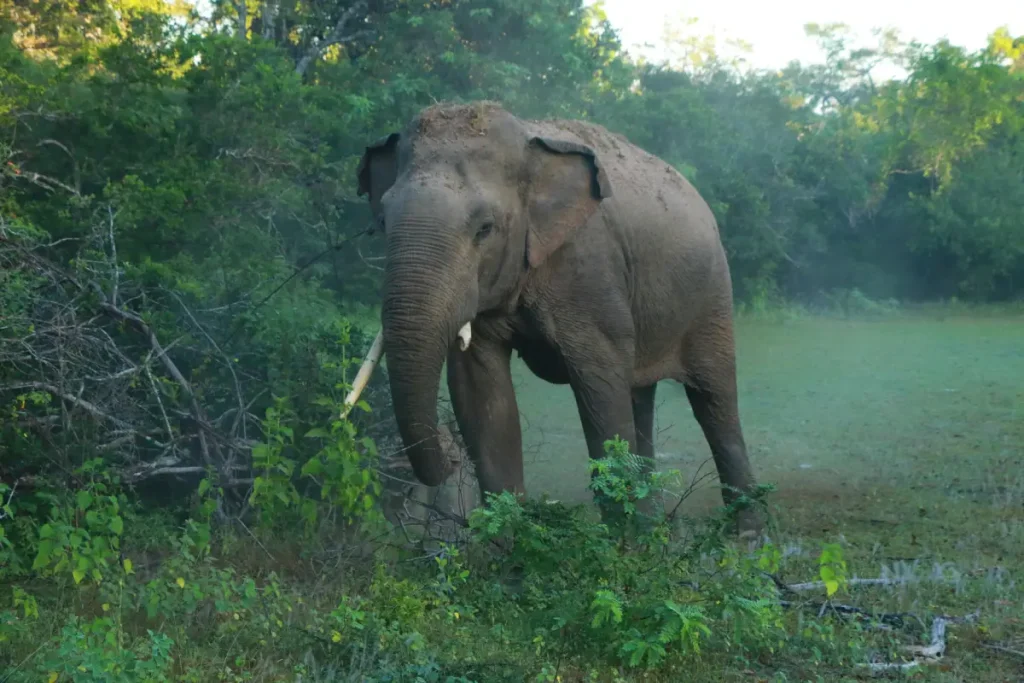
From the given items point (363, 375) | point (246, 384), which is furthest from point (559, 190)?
point (246, 384)

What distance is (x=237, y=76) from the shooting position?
12.7 meters

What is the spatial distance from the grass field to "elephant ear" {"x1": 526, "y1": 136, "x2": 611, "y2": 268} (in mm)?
2423

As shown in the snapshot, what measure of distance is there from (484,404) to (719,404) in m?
2.33

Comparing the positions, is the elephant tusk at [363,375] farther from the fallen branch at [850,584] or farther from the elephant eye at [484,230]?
the fallen branch at [850,584]

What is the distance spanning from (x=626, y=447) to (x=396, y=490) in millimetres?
3691

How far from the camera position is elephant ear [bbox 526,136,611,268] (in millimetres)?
7617

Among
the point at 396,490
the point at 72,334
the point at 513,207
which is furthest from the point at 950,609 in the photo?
the point at 72,334

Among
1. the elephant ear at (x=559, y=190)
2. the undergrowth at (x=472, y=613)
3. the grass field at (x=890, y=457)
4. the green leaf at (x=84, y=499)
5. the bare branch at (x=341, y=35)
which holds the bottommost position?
the grass field at (x=890, y=457)

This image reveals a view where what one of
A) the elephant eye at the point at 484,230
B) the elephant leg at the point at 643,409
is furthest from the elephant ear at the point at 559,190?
the elephant leg at the point at 643,409

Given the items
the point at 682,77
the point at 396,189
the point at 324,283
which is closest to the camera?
the point at 396,189

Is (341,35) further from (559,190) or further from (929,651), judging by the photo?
(929,651)

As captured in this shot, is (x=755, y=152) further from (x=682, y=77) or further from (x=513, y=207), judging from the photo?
(x=513, y=207)

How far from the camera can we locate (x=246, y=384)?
9328 mm

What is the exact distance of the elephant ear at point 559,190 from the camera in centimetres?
762
